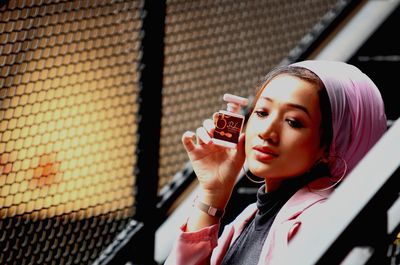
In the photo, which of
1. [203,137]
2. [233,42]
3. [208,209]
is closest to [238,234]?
[208,209]

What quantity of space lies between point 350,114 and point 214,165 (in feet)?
1.36

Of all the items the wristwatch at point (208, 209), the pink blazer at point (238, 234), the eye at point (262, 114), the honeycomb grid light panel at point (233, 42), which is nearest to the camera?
the pink blazer at point (238, 234)

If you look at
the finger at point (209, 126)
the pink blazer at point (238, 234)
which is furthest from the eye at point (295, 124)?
the finger at point (209, 126)

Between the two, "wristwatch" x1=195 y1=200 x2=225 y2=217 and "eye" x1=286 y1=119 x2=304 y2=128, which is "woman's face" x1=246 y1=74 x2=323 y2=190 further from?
"wristwatch" x1=195 y1=200 x2=225 y2=217

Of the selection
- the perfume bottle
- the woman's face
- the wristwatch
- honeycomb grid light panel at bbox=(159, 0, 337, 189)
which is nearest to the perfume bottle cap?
the perfume bottle

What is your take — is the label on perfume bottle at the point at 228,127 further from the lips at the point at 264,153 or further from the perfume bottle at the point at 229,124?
the lips at the point at 264,153

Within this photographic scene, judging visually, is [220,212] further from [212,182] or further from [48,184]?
[48,184]

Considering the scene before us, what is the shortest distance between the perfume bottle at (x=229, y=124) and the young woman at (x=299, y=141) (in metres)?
0.05

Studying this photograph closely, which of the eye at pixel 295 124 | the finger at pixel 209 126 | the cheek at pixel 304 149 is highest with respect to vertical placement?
the eye at pixel 295 124

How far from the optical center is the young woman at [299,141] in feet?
4.85

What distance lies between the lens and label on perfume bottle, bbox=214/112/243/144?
1625 mm

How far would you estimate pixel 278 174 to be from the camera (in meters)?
1.51

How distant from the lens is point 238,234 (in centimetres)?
169

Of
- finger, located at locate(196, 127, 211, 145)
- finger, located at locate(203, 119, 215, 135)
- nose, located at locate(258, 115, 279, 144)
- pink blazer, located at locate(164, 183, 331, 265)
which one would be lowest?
pink blazer, located at locate(164, 183, 331, 265)
